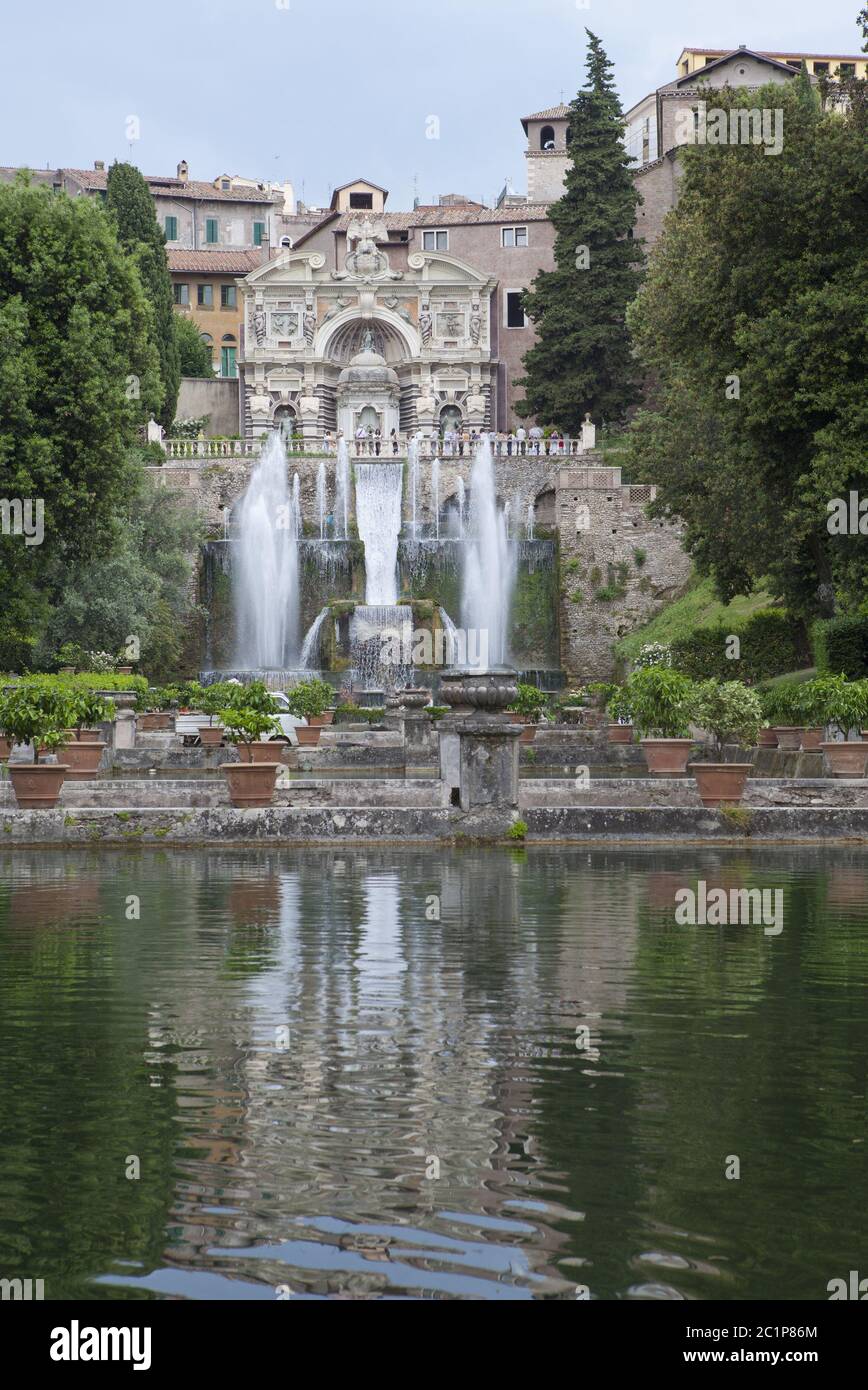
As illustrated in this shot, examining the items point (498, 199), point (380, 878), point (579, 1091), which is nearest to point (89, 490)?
point (380, 878)

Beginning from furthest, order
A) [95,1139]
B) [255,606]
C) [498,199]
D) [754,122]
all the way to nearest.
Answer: [498,199] < [255,606] < [754,122] < [95,1139]

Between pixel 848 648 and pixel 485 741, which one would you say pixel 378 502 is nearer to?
pixel 848 648

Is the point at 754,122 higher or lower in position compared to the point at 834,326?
higher

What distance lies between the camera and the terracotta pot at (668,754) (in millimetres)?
21984

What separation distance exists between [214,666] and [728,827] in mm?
40583

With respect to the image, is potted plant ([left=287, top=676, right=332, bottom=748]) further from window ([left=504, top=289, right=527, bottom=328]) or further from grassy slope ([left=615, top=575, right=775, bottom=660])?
window ([left=504, top=289, right=527, bottom=328])

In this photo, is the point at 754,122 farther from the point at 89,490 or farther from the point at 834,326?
the point at 89,490

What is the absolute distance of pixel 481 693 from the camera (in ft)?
49.5

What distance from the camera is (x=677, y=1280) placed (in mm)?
3943

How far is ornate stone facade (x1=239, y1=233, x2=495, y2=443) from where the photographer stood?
2847 inches

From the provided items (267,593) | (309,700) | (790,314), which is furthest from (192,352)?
(790,314)

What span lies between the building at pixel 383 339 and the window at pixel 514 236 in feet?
0.94

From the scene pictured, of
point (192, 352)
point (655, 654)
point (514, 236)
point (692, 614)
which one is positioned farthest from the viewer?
point (192, 352)

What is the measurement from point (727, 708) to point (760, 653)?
20.1m
